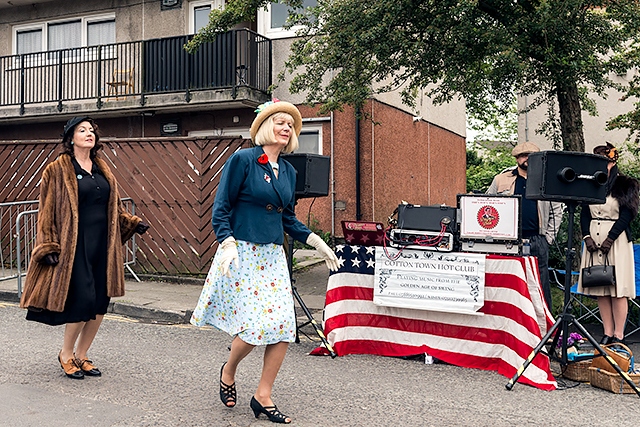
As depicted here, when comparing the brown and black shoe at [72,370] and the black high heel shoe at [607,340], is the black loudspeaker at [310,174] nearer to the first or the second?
the brown and black shoe at [72,370]

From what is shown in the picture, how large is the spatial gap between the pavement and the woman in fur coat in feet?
9.04

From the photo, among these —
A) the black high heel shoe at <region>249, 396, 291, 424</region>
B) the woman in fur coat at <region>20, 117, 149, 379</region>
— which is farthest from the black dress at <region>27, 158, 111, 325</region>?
the black high heel shoe at <region>249, 396, 291, 424</region>

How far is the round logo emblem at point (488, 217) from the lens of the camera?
6383 mm

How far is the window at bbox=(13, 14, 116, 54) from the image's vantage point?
18422 mm

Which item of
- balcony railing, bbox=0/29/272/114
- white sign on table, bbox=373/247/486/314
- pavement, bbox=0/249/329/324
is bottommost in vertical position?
pavement, bbox=0/249/329/324

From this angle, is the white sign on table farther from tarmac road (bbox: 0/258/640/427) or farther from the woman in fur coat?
the woman in fur coat

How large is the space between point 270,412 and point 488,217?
2991 mm

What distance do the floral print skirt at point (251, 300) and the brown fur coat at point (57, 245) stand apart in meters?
1.46

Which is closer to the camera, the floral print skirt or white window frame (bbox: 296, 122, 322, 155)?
the floral print skirt

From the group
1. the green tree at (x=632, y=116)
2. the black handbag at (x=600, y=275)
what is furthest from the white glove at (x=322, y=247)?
the green tree at (x=632, y=116)

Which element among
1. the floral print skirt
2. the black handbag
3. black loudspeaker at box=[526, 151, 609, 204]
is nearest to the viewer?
the floral print skirt

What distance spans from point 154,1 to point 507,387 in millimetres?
15010

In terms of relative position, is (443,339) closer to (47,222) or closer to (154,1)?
(47,222)

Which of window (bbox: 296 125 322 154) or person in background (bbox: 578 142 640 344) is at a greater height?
window (bbox: 296 125 322 154)
